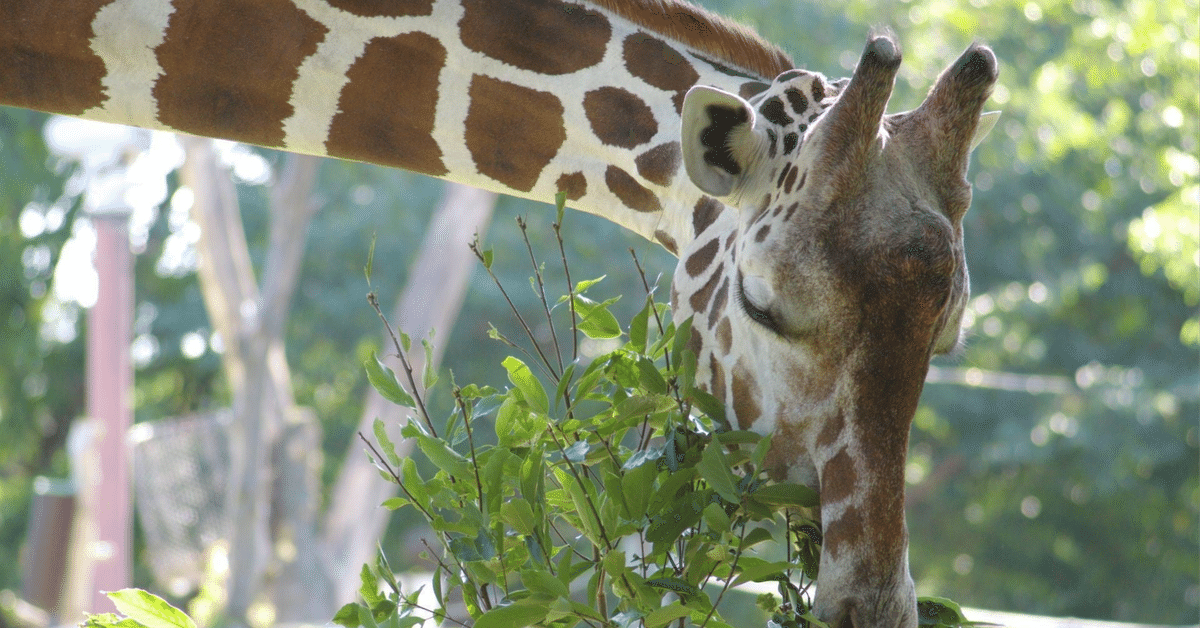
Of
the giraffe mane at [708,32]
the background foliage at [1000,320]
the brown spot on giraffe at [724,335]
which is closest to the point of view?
Answer: the brown spot on giraffe at [724,335]

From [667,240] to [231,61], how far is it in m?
0.87

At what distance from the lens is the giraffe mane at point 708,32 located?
6.79ft

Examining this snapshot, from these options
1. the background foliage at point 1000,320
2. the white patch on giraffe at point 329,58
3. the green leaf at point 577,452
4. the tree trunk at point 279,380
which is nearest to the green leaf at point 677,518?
the green leaf at point 577,452

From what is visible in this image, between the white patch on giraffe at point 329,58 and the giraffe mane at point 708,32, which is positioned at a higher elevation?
the giraffe mane at point 708,32

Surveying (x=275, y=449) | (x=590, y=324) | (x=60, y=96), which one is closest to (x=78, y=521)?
(x=275, y=449)

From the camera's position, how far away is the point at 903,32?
11.7 metres

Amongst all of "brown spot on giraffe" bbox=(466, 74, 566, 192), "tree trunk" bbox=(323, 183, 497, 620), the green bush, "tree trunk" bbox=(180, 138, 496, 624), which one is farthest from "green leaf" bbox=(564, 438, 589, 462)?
"tree trunk" bbox=(323, 183, 497, 620)

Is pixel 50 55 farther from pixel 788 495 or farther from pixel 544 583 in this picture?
pixel 788 495

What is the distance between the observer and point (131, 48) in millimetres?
2080

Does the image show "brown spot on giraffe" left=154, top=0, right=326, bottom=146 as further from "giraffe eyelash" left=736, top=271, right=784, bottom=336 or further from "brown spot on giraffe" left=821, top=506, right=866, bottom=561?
"brown spot on giraffe" left=821, top=506, right=866, bottom=561

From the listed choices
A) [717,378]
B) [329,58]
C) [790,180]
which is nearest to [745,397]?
[717,378]

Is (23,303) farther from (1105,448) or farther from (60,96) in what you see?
(60,96)

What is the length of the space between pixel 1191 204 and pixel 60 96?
264 inches

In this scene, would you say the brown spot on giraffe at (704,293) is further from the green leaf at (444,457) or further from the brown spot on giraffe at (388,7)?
the brown spot on giraffe at (388,7)
